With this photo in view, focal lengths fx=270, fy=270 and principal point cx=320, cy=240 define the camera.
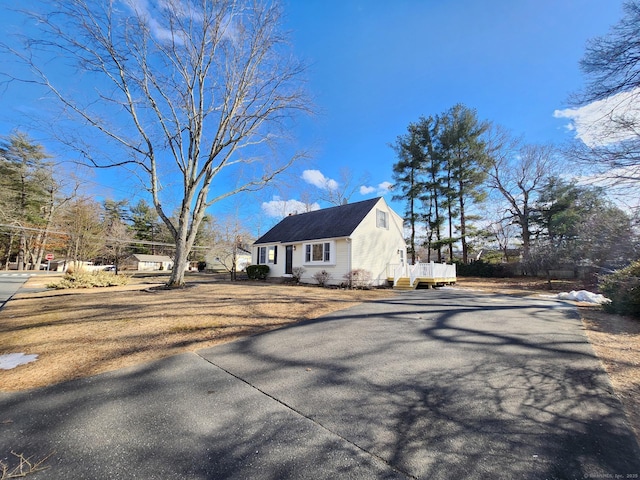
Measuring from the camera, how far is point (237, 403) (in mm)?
2854

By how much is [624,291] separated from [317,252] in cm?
1266

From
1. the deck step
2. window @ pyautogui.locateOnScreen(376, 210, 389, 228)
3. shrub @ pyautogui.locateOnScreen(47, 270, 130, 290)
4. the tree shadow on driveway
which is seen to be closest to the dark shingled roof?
window @ pyautogui.locateOnScreen(376, 210, 389, 228)

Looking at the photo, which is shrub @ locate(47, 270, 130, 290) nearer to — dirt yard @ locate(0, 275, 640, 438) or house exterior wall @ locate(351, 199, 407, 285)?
dirt yard @ locate(0, 275, 640, 438)

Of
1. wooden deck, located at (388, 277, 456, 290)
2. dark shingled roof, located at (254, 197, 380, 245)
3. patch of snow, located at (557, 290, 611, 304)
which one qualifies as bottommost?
patch of snow, located at (557, 290, 611, 304)

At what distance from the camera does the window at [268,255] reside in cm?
1953

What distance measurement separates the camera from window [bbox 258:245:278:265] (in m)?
19.5

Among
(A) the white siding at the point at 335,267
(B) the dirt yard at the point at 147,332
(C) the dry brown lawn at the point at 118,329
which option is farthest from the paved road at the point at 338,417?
(A) the white siding at the point at 335,267

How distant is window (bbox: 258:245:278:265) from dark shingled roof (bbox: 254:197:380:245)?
0.55 m

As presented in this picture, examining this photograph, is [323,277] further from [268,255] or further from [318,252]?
[268,255]

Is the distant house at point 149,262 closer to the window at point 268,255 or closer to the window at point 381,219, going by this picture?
the window at point 268,255

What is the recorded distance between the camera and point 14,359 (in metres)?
4.12

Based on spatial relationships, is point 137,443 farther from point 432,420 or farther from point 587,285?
point 587,285

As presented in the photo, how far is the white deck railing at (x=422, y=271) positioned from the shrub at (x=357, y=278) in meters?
2.08

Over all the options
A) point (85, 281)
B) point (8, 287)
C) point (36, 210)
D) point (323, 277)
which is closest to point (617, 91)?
point (323, 277)
